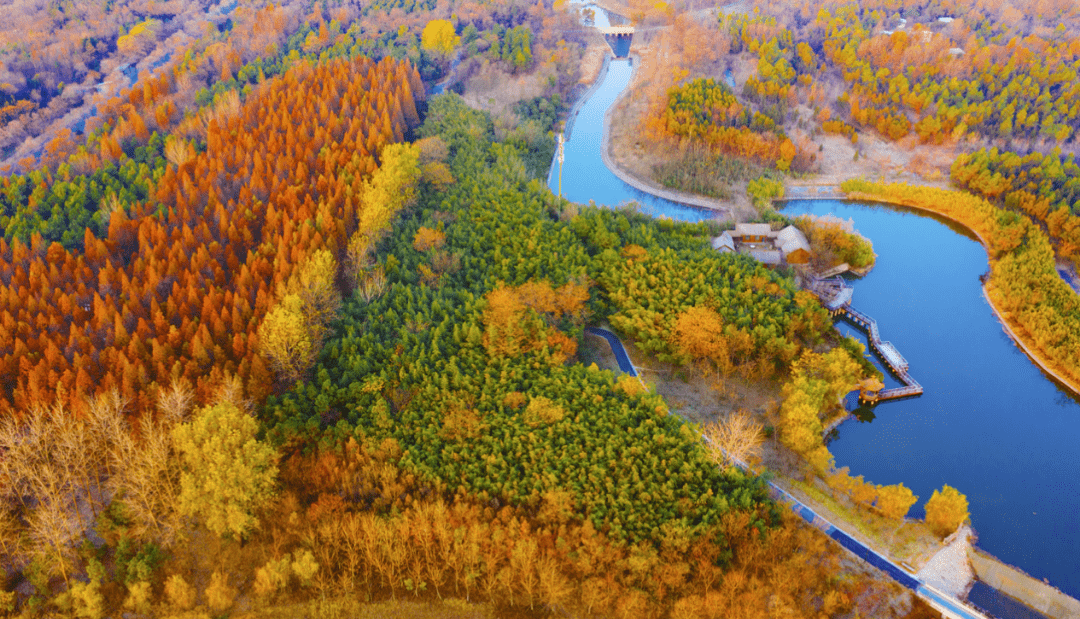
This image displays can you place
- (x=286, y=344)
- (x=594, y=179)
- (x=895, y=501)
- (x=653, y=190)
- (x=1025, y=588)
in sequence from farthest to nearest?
(x=594, y=179), (x=653, y=190), (x=286, y=344), (x=895, y=501), (x=1025, y=588)

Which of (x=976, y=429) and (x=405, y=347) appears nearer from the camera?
(x=405, y=347)

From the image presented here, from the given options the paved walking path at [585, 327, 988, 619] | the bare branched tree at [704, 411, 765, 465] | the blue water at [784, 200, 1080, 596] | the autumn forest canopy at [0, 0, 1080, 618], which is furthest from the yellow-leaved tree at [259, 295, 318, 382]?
the blue water at [784, 200, 1080, 596]

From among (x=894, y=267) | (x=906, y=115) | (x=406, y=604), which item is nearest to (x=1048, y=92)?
(x=906, y=115)

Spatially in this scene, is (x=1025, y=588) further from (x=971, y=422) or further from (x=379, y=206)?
(x=379, y=206)

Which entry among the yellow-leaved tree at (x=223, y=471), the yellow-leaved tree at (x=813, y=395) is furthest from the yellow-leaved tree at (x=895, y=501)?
the yellow-leaved tree at (x=223, y=471)

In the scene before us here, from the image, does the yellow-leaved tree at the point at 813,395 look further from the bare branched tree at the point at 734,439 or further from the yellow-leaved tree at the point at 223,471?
the yellow-leaved tree at the point at 223,471

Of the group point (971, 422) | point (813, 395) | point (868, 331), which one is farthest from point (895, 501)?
point (868, 331)
